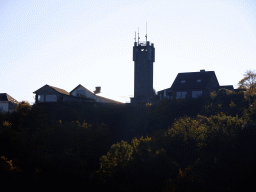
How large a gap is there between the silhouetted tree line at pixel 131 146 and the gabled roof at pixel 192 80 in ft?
34.2

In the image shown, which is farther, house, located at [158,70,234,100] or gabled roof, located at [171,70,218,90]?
gabled roof, located at [171,70,218,90]

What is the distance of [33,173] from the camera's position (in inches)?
1163

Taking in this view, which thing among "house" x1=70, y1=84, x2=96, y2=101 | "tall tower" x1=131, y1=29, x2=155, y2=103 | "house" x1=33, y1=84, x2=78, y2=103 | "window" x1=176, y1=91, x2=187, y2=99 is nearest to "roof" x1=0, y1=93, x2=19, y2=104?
"house" x1=70, y1=84, x2=96, y2=101

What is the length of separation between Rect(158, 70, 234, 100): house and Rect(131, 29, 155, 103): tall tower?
8.51 ft

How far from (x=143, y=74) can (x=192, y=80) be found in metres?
9.79

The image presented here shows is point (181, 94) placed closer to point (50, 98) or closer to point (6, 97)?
point (50, 98)

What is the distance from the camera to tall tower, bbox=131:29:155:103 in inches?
2277

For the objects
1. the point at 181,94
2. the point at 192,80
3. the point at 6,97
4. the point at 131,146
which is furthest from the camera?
the point at 6,97

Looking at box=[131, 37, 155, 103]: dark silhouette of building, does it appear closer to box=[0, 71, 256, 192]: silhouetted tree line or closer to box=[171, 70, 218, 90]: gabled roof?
box=[171, 70, 218, 90]: gabled roof

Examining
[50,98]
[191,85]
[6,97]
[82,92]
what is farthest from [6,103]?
[191,85]

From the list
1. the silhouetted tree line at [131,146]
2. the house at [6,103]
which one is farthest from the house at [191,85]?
the house at [6,103]

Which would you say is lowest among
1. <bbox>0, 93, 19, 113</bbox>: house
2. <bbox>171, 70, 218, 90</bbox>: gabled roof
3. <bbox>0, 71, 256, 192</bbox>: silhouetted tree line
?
<bbox>0, 71, 256, 192</bbox>: silhouetted tree line

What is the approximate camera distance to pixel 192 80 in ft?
177

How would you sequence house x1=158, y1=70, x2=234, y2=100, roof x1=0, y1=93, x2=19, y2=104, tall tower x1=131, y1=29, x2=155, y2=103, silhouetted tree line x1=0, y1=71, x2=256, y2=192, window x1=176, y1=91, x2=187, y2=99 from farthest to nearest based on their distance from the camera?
roof x1=0, y1=93, x2=19, y2=104, tall tower x1=131, y1=29, x2=155, y2=103, window x1=176, y1=91, x2=187, y2=99, house x1=158, y1=70, x2=234, y2=100, silhouetted tree line x1=0, y1=71, x2=256, y2=192
